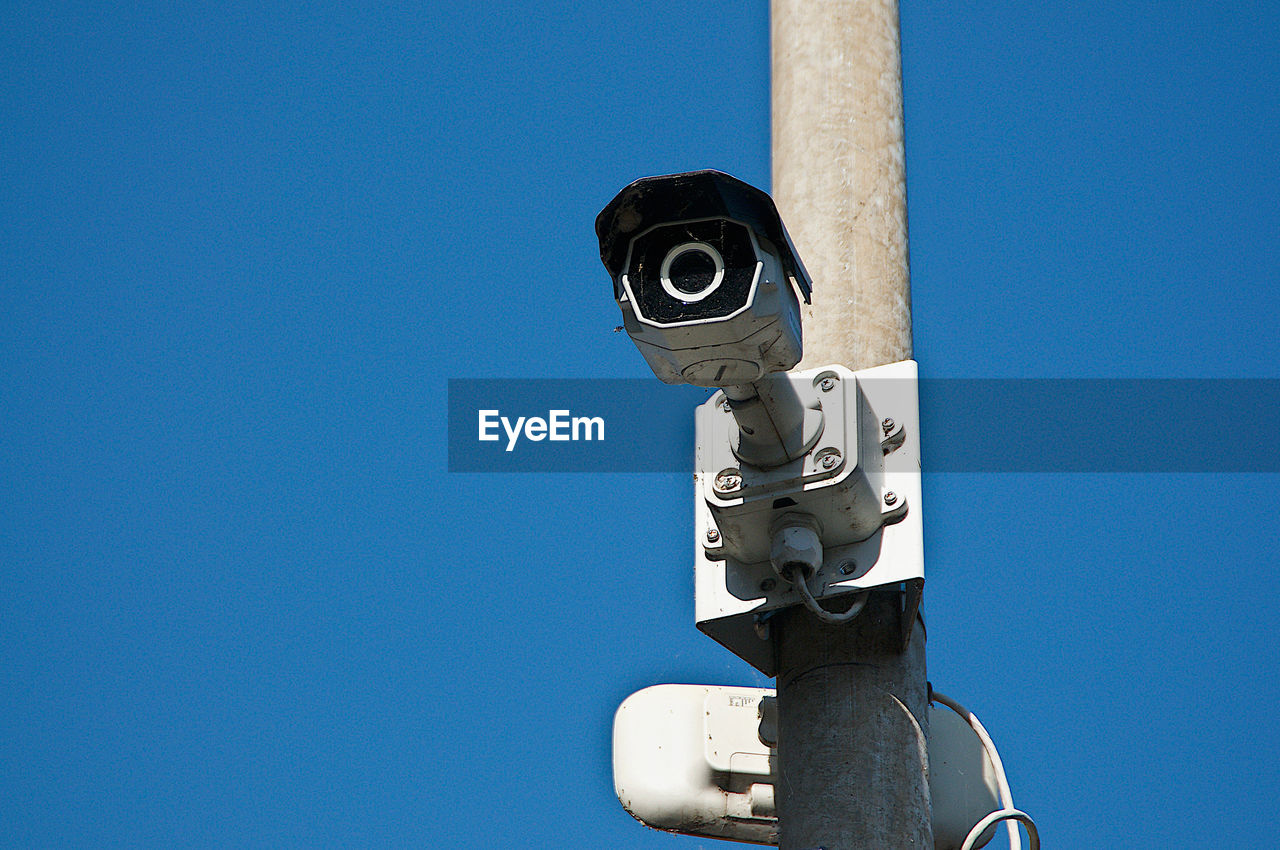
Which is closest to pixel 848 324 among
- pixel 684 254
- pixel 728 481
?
pixel 728 481

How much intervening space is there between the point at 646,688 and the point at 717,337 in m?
1.21

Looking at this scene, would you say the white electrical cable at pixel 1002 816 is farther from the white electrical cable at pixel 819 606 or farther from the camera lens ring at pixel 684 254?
the camera lens ring at pixel 684 254

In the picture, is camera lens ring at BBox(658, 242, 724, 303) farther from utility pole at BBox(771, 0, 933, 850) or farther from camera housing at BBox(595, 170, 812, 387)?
utility pole at BBox(771, 0, 933, 850)

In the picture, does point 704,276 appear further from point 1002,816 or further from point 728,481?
point 1002,816

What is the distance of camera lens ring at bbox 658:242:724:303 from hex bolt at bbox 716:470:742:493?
13.0 inches

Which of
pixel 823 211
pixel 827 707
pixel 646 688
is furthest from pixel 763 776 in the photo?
pixel 823 211

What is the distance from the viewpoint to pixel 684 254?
71.6 inches

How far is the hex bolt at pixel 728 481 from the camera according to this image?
2.01 m

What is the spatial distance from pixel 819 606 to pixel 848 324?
0.46 m

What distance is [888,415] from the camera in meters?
2.05

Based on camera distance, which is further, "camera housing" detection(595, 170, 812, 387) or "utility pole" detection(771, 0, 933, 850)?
"utility pole" detection(771, 0, 933, 850)

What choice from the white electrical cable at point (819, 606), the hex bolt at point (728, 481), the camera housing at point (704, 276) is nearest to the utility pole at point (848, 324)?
the white electrical cable at point (819, 606)

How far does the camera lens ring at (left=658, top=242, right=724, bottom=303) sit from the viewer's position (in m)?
1.77

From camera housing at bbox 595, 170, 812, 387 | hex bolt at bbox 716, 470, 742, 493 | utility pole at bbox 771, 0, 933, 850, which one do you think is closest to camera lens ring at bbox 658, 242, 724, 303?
camera housing at bbox 595, 170, 812, 387
